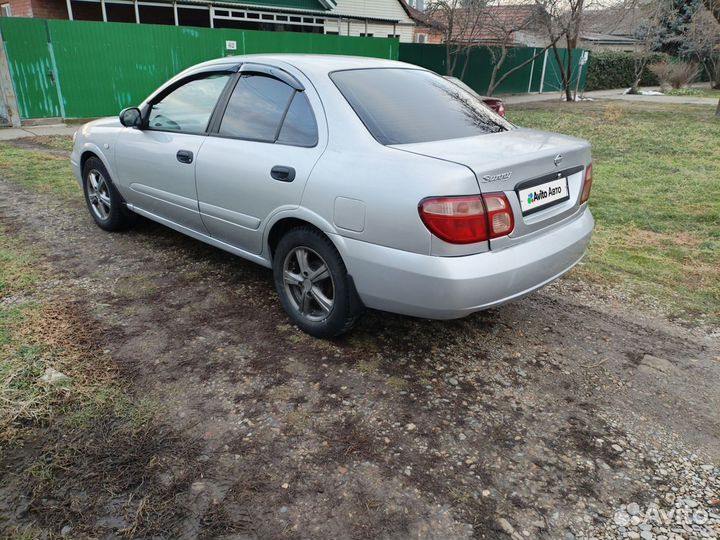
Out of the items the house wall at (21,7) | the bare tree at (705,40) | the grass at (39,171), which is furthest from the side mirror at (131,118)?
the bare tree at (705,40)

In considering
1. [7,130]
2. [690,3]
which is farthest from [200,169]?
[690,3]

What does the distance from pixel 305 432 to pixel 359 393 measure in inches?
16.7

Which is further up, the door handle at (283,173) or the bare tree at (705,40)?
the bare tree at (705,40)

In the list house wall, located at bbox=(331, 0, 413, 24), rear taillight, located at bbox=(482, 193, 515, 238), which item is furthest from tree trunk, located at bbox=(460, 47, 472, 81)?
rear taillight, located at bbox=(482, 193, 515, 238)

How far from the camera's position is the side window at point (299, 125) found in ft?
10.9

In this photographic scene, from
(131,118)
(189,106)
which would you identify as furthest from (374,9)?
(189,106)

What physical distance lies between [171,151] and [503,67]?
82.7 feet

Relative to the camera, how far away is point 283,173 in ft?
11.0

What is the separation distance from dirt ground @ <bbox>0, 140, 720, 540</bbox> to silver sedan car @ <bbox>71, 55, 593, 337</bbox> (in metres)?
0.46

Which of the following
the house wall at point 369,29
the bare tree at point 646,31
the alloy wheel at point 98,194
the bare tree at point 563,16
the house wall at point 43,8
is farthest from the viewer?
the house wall at point 369,29

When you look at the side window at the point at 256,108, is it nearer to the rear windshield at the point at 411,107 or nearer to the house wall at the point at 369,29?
the rear windshield at the point at 411,107

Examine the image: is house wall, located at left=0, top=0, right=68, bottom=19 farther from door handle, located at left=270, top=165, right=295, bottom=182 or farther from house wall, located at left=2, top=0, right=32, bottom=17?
door handle, located at left=270, top=165, right=295, bottom=182

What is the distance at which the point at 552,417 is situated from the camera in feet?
9.29

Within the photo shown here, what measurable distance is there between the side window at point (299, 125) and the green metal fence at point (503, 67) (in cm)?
2032
